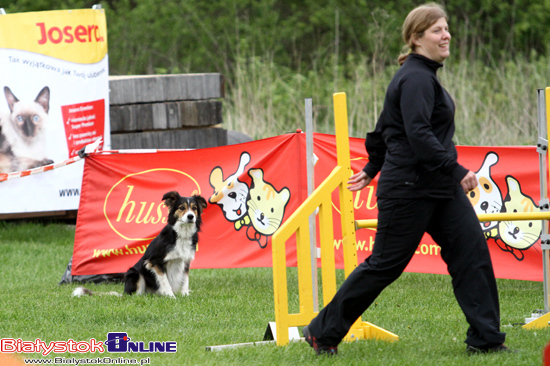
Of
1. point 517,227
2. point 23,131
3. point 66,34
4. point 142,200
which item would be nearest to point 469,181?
point 517,227

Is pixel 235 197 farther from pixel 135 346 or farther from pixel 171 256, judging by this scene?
pixel 135 346

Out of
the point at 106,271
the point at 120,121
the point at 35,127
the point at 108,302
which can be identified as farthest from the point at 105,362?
the point at 120,121

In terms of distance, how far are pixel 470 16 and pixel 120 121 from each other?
14.5 metres

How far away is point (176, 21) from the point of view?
939 inches

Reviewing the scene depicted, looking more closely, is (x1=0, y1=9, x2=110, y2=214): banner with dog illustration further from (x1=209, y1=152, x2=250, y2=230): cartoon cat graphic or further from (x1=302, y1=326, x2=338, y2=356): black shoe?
(x1=302, y1=326, x2=338, y2=356): black shoe

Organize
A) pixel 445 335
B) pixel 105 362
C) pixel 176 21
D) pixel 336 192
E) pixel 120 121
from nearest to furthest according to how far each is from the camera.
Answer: pixel 105 362 < pixel 445 335 < pixel 336 192 < pixel 120 121 < pixel 176 21

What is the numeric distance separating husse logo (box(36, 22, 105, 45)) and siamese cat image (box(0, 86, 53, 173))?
0.65 meters

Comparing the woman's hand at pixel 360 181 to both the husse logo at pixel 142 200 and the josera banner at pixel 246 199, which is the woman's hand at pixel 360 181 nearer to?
the josera banner at pixel 246 199

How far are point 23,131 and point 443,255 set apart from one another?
6.94m

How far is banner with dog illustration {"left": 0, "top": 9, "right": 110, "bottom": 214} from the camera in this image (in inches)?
363

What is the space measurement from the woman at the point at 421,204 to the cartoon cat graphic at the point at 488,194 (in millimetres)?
2647

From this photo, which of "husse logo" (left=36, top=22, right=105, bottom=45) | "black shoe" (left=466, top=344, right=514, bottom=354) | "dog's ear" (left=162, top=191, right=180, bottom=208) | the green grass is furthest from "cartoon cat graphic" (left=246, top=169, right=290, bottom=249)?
"husse logo" (left=36, top=22, right=105, bottom=45)

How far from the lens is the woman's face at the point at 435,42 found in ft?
12.4

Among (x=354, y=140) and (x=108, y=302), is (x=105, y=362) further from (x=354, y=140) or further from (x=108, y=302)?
(x=354, y=140)
